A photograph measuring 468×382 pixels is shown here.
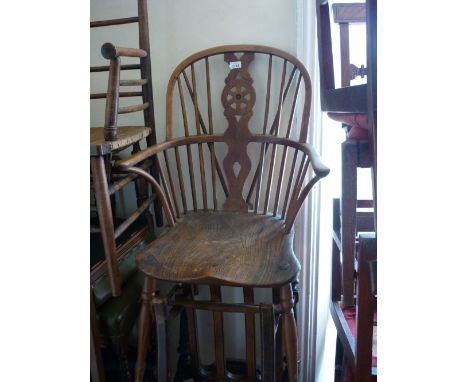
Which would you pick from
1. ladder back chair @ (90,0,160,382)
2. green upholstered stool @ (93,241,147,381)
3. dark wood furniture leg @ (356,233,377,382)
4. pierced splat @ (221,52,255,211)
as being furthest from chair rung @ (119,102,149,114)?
dark wood furniture leg @ (356,233,377,382)

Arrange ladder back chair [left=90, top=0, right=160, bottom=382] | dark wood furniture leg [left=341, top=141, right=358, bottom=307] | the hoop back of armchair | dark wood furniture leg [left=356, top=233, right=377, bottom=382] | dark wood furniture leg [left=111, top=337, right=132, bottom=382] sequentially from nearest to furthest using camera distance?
dark wood furniture leg [left=356, top=233, right=377, bottom=382] → dark wood furniture leg [left=341, top=141, right=358, bottom=307] → ladder back chair [left=90, top=0, right=160, bottom=382] → dark wood furniture leg [left=111, top=337, right=132, bottom=382] → the hoop back of armchair

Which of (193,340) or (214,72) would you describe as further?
(214,72)

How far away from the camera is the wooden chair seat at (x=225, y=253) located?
0.88 metres

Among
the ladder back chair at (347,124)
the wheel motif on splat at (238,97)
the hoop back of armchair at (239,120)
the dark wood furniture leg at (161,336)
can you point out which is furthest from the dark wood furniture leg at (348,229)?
the wheel motif on splat at (238,97)

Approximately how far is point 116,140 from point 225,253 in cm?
40

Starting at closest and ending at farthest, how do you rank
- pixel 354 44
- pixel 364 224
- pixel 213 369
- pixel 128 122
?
1. pixel 364 224
2. pixel 354 44
3. pixel 213 369
4. pixel 128 122

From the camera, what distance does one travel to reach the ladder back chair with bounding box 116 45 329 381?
946 mm

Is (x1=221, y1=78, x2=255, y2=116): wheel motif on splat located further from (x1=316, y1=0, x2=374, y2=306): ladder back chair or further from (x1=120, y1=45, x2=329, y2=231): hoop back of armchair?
(x1=316, y1=0, x2=374, y2=306): ladder back chair

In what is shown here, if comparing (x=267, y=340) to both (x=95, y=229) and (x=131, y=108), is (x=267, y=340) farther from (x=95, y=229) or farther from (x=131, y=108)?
(x=131, y=108)

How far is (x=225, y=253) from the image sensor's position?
0.99 metres
